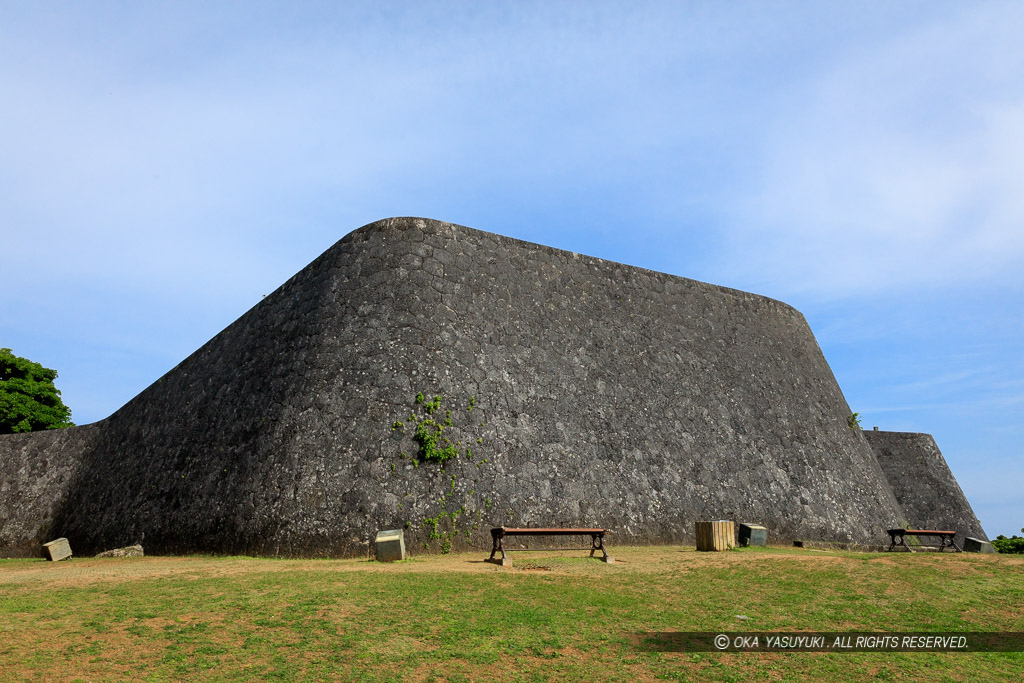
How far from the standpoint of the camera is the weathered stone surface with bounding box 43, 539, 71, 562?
16.7m

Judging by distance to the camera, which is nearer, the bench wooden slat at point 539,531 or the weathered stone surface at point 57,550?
the bench wooden slat at point 539,531

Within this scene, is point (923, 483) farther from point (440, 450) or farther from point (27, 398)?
point (27, 398)

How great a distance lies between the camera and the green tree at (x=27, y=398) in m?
27.2

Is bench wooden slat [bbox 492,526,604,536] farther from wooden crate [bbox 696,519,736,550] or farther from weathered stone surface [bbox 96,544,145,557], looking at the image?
weathered stone surface [bbox 96,544,145,557]

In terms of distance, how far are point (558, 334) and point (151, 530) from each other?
1141 centimetres

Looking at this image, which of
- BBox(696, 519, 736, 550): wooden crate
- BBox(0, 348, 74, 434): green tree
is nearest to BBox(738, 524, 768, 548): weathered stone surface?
BBox(696, 519, 736, 550): wooden crate

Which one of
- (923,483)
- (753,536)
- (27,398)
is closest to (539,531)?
(753,536)

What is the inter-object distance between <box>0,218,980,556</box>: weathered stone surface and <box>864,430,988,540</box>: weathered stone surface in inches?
154

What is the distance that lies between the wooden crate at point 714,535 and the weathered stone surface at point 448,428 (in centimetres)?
221

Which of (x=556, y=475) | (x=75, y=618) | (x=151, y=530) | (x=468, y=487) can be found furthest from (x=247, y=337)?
(x=75, y=618)

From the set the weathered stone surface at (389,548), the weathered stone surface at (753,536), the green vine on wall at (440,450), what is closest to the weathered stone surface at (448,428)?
the green vine on wall at (440,450)

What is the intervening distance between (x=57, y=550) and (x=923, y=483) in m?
29.7

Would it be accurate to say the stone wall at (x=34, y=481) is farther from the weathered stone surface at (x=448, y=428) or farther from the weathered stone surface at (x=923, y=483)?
the weathered stone surface at (x=923, y=483)

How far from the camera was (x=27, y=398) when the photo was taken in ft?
91.5
